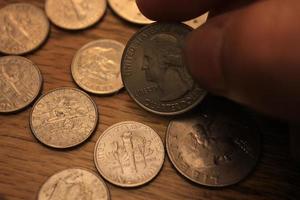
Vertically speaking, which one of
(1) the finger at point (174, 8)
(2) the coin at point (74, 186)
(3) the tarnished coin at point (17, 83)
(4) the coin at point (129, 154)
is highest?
(1) the finger at point (174, 8)

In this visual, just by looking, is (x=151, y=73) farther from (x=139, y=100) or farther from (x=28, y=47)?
(x=28, y=47)

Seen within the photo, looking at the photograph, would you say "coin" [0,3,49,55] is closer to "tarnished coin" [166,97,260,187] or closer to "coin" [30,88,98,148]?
"coin" [30,88,98,148]

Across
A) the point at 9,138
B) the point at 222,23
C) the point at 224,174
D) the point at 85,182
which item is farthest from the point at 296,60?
the point at 9,138

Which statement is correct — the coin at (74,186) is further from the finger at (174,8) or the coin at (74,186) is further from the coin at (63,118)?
the finger at (174,8)

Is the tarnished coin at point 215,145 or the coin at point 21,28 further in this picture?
the coin at point 21,28

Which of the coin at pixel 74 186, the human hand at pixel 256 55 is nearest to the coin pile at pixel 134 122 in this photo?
the coin at pixel 74 186

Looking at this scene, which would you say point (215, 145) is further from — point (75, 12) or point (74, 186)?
point (75, 12)

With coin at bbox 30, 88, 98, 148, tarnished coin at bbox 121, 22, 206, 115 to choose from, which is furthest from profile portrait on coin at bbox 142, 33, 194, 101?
coin at bbox 30, 88, 98, 148

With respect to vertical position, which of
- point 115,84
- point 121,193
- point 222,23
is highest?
point 222,23
